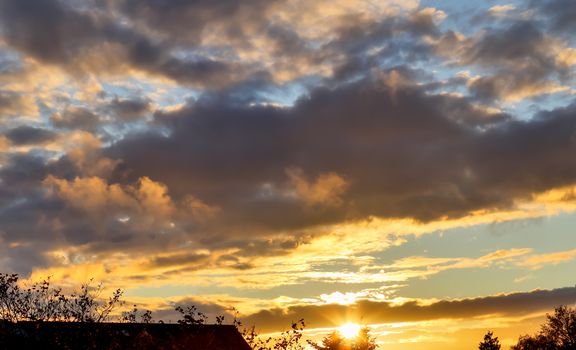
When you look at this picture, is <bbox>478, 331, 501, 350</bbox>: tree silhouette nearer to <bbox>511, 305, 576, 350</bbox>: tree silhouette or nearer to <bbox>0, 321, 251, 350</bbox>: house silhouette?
<bbox>511, 305, 576, 350</bbox>: tree silhouette

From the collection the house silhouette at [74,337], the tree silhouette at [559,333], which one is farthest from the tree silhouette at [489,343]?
the house silhouette at [74,337]

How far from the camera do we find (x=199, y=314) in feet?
117

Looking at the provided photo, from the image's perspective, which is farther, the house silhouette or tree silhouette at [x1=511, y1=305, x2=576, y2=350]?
tree silhouette at [x1=511, y1=305, x2=576, y2=350]

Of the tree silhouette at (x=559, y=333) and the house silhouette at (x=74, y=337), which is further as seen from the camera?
the tree silhouette at (x=559, y=333)

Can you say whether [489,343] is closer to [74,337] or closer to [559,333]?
[559,333]

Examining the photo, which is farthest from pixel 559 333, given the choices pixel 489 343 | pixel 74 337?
pixel 74 337

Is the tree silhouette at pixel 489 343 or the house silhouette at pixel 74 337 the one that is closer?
the house silhouette at pixel 74 337

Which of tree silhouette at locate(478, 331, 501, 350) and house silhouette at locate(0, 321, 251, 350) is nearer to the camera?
house silhouette at locate(0, 321, 251, 350)

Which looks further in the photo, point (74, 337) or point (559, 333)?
point (559, 333)

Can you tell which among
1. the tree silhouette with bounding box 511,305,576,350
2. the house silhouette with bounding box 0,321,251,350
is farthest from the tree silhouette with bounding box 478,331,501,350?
the house silhouette with bounding box 0,321,251,350

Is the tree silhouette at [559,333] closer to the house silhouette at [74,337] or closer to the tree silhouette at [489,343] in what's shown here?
the tree silhouette at [489,343]

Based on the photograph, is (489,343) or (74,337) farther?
(489,343)

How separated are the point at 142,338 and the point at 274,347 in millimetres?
9459

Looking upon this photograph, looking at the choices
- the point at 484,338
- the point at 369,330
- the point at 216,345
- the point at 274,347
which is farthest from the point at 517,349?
the point at 274,347
